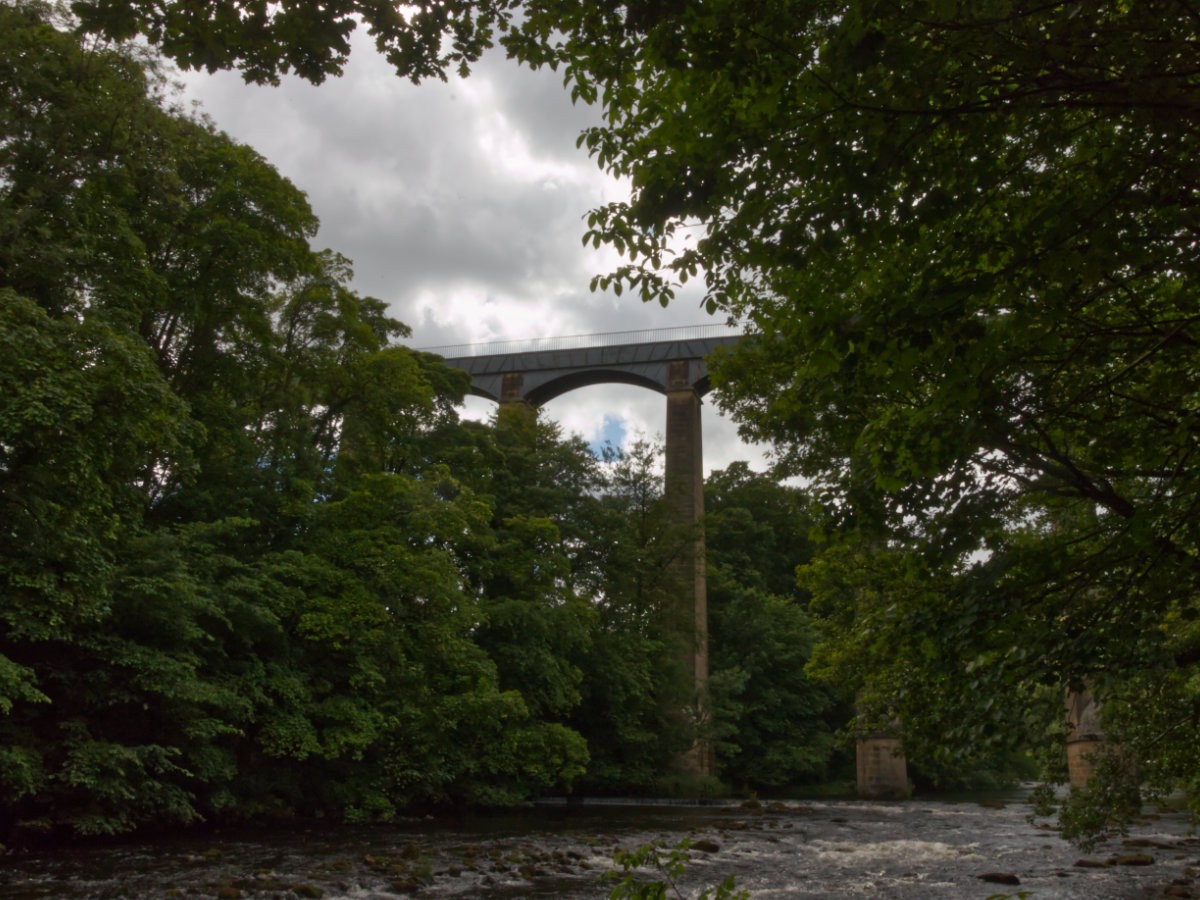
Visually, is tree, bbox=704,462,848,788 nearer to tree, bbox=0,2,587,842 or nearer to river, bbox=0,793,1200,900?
tree, bbox=0,2,587,842

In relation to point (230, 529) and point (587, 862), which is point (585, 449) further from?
point (587, 862)

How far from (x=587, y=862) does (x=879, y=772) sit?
24.2 metres

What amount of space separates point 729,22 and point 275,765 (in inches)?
A: 701

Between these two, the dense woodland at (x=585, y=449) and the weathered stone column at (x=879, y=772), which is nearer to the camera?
the dense woodland at (x=585, y=449)

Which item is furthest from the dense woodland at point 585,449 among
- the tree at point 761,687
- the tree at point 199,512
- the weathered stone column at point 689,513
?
the tree at point 761,687

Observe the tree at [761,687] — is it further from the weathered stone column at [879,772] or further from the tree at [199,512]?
the tree at [199,512]

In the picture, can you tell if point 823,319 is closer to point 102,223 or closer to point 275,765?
point 102,223

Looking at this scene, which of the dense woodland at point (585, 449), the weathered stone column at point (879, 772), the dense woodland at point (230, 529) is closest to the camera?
the dense woodland at point (585, 449)

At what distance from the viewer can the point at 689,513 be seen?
36.2 m

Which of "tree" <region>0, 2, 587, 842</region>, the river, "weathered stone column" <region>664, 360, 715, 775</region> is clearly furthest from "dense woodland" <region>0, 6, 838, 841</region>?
"weathered stone column" <region>664, 360, 715, 775</region>

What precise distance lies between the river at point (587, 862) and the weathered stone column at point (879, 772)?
13.9 metres

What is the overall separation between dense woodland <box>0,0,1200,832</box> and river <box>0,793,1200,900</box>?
132 cm

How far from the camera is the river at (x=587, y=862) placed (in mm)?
11875

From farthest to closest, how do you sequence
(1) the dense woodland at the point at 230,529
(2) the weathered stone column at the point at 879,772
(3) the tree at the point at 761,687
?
(3) the tree at the point at 761,687 < (2) the weathered stone column at the point at 879,772 < (1) the dense woodland at the point at 230,529
